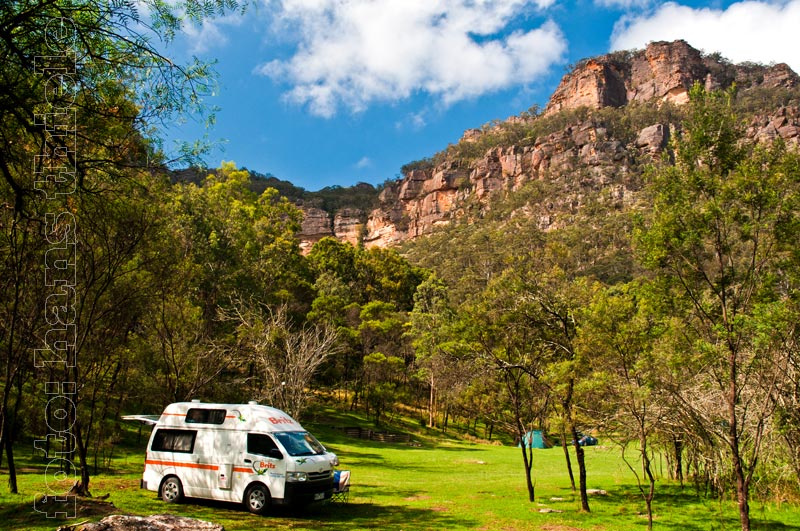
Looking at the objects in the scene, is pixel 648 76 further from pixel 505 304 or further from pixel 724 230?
pixel 724 230

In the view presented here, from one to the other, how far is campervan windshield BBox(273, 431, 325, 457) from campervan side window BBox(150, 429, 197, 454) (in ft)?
6.58

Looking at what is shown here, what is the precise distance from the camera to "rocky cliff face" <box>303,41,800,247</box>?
108250mm

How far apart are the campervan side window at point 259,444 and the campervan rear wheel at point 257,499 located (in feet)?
2.21

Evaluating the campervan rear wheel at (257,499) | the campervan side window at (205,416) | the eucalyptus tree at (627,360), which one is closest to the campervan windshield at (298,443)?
the campervan rear wheel at (257,499)

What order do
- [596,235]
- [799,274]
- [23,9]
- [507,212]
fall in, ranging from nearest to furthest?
[23,9], [799,274], [596,235], [507,212]

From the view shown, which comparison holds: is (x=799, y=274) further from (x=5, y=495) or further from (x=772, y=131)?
(x=772, y=131)

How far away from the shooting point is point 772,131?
9931 centimetres

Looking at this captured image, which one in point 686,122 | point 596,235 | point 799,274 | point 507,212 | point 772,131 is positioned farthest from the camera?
point 507,212

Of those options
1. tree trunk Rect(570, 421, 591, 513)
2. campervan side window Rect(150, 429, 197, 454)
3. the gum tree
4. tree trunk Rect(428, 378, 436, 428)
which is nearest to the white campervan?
campervan side window Rect(150, 429, 197, 454)

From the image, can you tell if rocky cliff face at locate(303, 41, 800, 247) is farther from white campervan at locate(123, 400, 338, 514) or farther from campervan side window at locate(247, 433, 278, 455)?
campervan side window at locate(247, 433, 278, 455)

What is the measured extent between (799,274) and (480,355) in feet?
22.4

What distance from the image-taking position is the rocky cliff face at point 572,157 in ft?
355

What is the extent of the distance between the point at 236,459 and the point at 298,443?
1301mm

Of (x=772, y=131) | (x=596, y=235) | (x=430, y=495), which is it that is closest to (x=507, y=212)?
(x=596, y=235)
